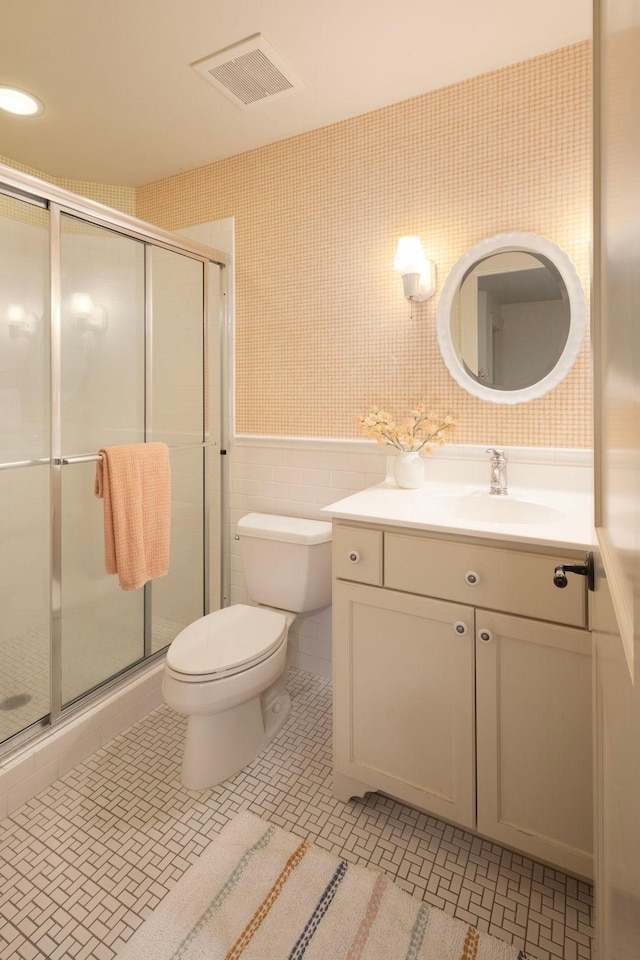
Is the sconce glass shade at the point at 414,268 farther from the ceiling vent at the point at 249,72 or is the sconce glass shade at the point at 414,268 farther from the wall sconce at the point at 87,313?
the wall sconce at the point at 87,313

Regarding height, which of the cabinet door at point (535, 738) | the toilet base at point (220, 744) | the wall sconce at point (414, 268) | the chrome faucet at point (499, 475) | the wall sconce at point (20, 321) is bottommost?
the toilet base at point (220, 744)

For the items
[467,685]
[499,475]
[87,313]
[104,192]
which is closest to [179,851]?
[467,685]

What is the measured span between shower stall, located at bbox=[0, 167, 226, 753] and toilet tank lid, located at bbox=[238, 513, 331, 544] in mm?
398

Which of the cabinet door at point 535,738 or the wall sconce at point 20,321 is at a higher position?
the wall sconce at point 20,321

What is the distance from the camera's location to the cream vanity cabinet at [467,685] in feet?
3.95

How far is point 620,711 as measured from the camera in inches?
20.0

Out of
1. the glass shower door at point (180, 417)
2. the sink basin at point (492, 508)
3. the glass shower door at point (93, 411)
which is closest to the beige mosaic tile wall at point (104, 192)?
the glass shower door at point (180, 417)

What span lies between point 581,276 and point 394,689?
56.0 inches

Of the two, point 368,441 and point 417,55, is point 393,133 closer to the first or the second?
point 417,55

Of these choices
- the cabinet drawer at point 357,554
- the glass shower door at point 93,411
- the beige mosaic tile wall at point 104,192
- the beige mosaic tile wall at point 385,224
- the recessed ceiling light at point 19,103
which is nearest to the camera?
the cabinet drawer at point 357,554

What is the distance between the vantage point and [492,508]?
1.69m

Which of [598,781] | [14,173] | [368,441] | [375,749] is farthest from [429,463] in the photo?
[14,173]

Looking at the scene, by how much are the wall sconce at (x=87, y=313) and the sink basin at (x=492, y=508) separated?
1375 millimetres

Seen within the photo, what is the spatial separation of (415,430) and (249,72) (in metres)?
1.38
